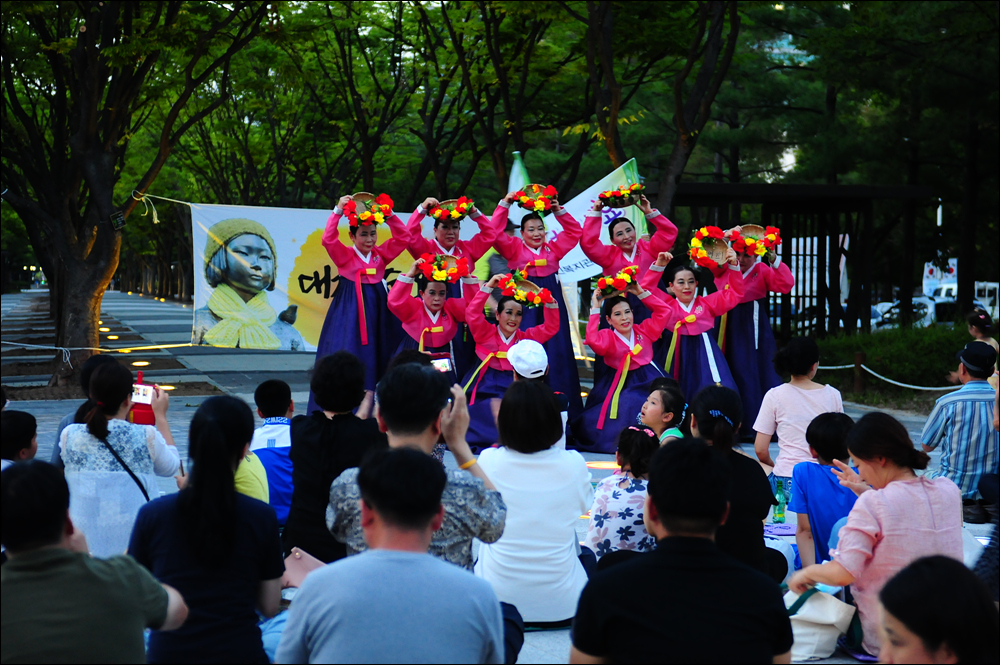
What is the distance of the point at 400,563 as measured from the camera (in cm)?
205

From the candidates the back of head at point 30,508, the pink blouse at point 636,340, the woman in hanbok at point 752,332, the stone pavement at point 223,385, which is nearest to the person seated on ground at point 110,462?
the back of head at point 30,508

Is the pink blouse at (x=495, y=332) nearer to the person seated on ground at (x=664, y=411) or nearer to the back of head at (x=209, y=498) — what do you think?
the person seated on ground at (x=664, y=411)

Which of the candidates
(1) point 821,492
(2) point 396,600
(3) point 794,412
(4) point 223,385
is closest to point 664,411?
(1) point 821,492

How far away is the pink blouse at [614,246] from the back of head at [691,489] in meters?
5.92

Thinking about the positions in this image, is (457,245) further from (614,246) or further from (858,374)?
(858,374)

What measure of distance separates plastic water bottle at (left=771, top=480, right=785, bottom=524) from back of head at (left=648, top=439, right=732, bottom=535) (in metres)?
3.46

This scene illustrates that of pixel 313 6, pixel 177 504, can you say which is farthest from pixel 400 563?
pixel 313 6

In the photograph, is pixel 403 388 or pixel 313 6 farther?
pixel 313 6

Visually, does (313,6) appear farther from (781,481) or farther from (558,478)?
(558,478)

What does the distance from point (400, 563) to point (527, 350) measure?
3.93 m

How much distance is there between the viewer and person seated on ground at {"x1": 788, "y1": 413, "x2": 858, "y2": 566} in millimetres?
3924

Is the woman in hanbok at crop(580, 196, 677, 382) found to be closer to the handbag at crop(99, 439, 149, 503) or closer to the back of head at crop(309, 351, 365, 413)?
the back of head at crop(309, 351, 365, 413)


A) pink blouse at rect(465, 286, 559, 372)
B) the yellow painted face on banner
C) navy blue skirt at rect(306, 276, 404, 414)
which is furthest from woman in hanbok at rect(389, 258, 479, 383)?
the yellow painted face on banner

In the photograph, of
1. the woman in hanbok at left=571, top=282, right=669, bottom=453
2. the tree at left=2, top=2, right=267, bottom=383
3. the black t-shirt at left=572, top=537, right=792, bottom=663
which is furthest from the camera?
the tree at left=2, top=2, right=267, bottom=383
